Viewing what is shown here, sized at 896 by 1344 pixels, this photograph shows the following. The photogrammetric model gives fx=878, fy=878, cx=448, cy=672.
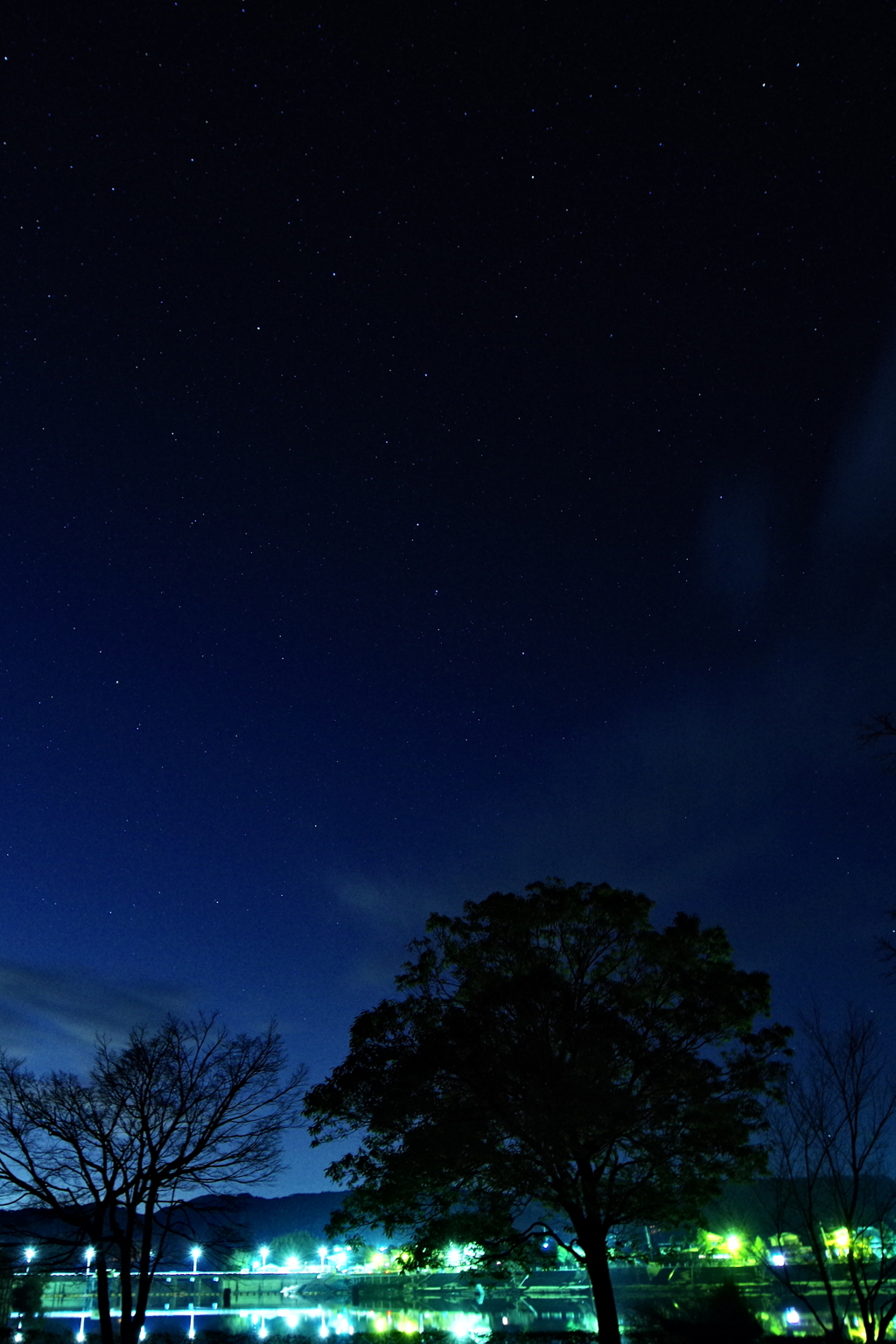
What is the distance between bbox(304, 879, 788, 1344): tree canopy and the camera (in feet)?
62.4

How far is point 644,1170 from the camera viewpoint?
65.7ft

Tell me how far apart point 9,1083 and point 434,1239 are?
1307 centimetres

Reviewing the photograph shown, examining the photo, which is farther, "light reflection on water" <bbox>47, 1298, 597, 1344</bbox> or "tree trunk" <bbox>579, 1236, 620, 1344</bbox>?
"light reflection on water" <bbox>47, 1298, 597, 1344</bbox>

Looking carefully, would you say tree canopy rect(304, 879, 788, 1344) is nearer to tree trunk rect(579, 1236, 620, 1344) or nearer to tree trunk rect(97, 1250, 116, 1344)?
tree trunk rect(579, 1236, 620, 1344)

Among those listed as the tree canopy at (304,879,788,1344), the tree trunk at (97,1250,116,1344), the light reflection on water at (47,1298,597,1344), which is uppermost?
the tree canopy at (304,879,788,1344)

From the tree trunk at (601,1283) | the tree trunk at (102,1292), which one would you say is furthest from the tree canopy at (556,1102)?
the tree trunk at (102,1292)

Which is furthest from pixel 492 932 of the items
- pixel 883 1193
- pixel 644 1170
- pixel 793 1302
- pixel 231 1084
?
pixel 883 1193

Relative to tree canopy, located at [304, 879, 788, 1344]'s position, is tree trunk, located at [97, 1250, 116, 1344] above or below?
below

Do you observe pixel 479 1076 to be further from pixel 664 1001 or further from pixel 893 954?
pixel 893 954

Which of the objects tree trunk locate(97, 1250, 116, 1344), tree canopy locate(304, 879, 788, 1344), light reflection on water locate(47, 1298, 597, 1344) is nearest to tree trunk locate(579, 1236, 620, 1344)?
tree canopy locate(304, 879, 788, 1344)

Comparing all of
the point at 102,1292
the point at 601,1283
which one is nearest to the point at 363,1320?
the point at 102,1292

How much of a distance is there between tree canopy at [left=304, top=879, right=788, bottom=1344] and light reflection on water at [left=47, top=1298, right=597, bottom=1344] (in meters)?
7.51

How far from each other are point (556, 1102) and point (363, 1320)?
101 feet

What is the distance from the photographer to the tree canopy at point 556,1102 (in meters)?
19.0
